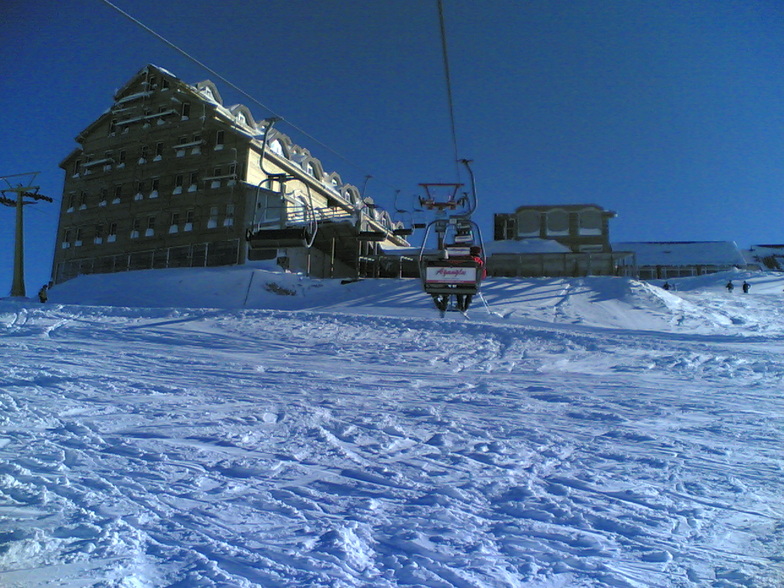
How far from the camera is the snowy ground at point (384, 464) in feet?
15.0

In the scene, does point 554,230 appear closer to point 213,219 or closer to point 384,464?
point 213,219

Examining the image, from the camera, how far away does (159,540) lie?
4.77 metres

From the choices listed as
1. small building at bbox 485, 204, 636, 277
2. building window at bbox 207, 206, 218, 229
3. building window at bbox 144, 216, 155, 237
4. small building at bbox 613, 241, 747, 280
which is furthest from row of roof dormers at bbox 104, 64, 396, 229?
small building at bbox 613, 241, 747, 280

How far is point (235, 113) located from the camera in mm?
35812

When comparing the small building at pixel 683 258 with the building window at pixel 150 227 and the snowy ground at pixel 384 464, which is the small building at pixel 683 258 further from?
the building window at pixel 150 227

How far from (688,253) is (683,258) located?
63.2 inches

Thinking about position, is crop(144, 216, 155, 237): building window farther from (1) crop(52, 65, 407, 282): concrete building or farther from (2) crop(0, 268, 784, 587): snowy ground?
(2) crop(0, 268, 784, 587): snowy ground

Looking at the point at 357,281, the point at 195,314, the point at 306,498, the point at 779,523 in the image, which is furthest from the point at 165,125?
the point at 779,523

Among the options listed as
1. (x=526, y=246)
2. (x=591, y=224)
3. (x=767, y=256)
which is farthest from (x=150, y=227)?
(x=767, y=256)

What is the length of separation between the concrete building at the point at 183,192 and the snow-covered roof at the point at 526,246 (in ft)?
26.3

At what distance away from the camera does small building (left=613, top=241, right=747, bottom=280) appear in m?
45.4

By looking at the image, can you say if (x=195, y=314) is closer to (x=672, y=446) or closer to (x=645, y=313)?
(x=672, y=446)

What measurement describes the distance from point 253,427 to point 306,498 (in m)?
2.73

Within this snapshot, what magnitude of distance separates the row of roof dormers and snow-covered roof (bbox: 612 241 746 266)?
26511 mm
